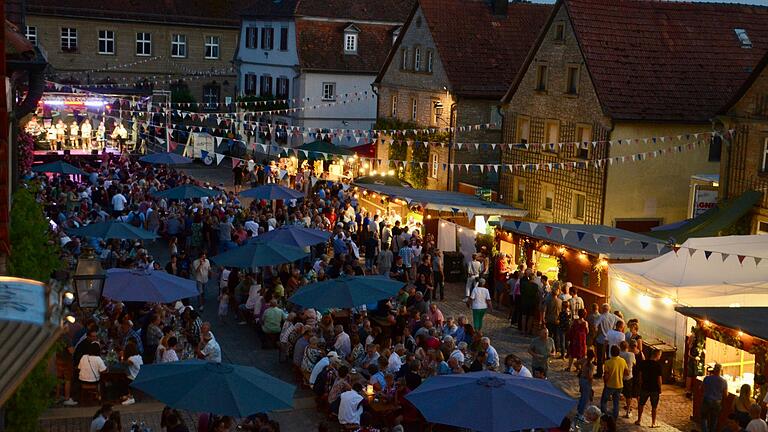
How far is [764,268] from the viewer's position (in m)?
20.2

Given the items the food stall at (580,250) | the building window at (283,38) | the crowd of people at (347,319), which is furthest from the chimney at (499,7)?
the food stall at (580,250)

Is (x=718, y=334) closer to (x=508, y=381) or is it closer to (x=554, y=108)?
(x=508, y=381)

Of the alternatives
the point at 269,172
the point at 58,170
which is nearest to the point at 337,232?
the point at 58,170

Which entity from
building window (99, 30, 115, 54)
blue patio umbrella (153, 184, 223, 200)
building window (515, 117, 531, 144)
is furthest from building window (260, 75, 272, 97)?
blue patio umbrella (153, 184, 223, 200)

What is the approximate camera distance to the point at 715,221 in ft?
82.6

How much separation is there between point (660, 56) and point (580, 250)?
11195mm

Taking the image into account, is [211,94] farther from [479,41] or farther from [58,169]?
[58,169]

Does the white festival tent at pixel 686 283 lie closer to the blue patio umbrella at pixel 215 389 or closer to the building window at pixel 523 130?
the blue patio umbrella at pixel 215 389

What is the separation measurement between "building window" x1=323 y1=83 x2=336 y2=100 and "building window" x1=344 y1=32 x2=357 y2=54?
82.1 inches

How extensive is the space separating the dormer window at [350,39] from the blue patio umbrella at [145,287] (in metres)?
36.5

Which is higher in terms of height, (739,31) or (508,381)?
(739,31)

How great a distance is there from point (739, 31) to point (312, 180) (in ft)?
56.4

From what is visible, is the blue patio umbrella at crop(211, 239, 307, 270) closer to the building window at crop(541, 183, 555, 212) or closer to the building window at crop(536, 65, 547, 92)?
the building window at crop(541, 183, 555, 212)

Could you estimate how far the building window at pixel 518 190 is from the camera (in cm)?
3544
